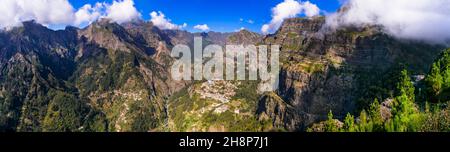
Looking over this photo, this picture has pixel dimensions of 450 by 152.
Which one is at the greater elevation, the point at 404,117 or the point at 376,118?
the point at 404,117

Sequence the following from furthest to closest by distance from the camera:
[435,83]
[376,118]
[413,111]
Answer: [435,83]
[376,118]
[413,111]

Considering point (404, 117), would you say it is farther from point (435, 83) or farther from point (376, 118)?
point (435, 83)

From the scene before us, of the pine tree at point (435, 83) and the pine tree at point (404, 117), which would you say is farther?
the pine tree at point (435, 83)

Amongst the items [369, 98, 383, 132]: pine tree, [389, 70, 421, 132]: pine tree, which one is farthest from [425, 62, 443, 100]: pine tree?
[389, 70, 421, 132]: pine tree

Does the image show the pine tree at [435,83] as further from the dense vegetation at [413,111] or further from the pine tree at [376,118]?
the pine tree at [376,118]

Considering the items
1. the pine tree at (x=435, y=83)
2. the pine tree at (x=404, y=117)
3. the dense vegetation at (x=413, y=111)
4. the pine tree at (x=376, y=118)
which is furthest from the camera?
the pine tree at (x=435, y=83)

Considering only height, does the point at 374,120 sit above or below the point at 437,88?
below

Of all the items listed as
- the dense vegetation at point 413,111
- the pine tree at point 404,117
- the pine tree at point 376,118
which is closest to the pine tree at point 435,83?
the dense vegetation at point 413,111

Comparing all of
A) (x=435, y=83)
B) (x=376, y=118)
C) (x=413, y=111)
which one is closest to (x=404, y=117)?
(x=413, y=111)

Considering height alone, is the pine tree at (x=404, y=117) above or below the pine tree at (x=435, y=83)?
below
